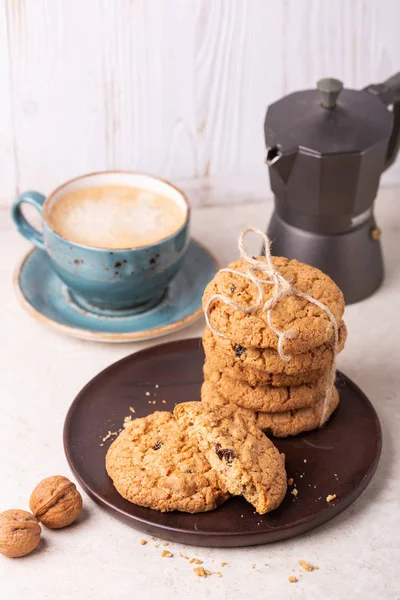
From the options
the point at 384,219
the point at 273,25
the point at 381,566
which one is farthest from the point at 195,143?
the point at 381,566

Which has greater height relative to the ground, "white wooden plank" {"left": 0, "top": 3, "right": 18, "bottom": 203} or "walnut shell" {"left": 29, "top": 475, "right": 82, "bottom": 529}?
"white wooden plank" {"left": 0, "top": 3, "right": 18, "bottom": 203}

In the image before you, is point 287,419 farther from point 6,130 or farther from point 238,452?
point 6,130

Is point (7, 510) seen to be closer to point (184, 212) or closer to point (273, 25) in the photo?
point (184, 212)

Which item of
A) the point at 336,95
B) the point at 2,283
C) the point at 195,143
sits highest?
the point at 336,95

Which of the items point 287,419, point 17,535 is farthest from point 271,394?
point 17,535

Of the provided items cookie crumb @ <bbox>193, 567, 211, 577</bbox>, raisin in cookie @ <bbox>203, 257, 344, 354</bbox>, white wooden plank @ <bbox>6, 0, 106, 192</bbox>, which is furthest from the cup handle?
cookie crumb @ <bbox>193, 567, 211, 577</bbox>

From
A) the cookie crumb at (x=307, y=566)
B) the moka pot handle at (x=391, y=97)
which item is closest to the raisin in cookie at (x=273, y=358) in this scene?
the cookie crumb at (x=307, y=566)

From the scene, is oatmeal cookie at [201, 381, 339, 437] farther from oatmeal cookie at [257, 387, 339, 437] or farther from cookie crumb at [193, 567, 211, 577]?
cookie crumb at [193, 567, 211, 577]
